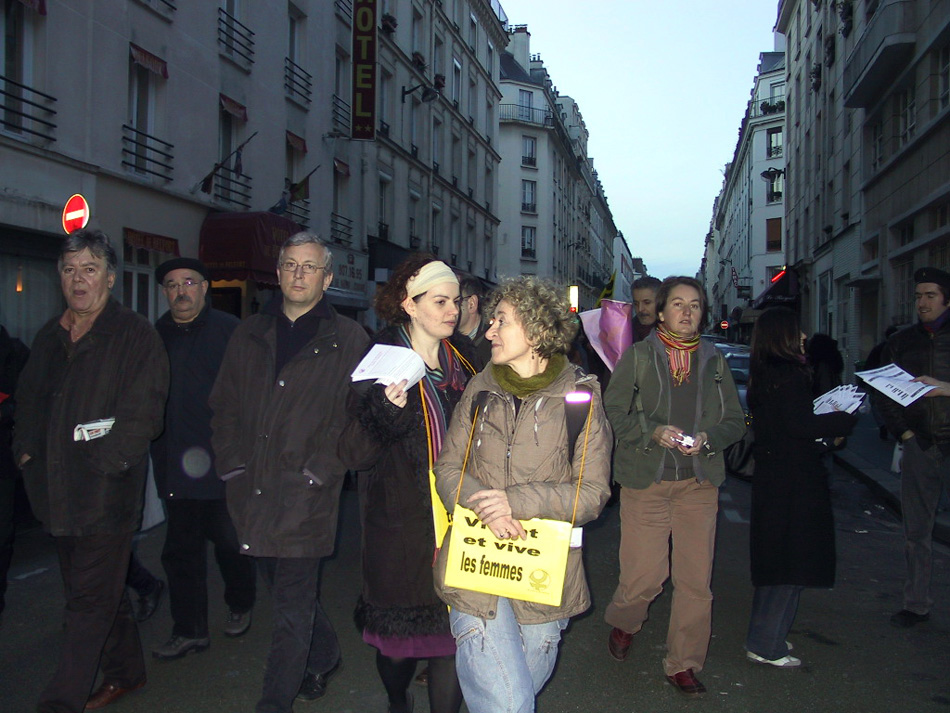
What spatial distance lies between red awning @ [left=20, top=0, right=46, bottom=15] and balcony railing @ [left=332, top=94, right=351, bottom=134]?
34.4ft

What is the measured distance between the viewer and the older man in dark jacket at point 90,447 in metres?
3.35

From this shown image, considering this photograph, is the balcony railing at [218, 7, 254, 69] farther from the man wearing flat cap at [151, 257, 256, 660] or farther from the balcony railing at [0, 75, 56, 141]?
the man wearing flat cap at [151, 257, 256, 660]

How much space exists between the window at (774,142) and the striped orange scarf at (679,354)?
53362mm

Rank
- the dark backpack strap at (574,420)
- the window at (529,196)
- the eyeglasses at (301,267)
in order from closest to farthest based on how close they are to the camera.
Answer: the dark backpack strap at (574,420), the eyeglasses at (301,267), the window at (529,196)

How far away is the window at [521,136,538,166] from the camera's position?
52.9 m

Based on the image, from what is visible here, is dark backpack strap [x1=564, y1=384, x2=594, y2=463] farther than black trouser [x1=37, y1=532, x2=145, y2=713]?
No

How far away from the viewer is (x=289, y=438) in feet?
10.8


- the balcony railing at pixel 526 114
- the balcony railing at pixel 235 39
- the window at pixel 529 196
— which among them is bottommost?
the balcony railing at pixel 235 39

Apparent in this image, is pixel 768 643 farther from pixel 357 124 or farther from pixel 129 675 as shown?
pixel 357 124

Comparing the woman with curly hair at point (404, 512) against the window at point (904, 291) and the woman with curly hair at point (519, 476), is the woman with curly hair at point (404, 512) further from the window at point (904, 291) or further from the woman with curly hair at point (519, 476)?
the window at point (904, 291)

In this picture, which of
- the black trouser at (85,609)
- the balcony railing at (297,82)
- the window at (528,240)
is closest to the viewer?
the black trouser at (85,609)

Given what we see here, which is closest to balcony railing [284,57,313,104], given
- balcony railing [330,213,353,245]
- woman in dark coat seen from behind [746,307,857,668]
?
balcony railing [330,213,353,245]

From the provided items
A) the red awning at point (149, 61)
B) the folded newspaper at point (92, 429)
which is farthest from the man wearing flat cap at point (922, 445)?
the red awning at point (149, 61)

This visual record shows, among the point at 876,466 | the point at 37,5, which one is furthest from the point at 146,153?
the point at 876,466
